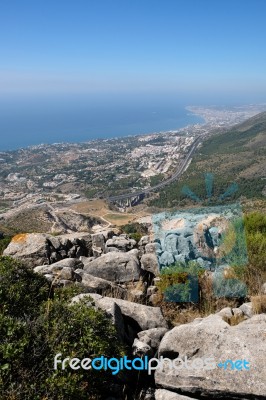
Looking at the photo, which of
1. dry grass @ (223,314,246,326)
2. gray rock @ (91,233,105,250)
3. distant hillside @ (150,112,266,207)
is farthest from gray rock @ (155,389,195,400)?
distant hillside @ (150,112,266,207)

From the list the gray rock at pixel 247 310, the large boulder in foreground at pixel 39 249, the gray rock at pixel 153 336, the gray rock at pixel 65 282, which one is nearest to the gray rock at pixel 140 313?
the gray rock at pixel 153 336

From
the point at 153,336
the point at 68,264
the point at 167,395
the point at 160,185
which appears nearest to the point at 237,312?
the point at 153,336

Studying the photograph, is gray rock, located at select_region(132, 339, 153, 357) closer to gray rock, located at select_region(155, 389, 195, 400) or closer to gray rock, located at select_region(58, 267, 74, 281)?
gray rock, located at select_region(155, 389, 195, 400)

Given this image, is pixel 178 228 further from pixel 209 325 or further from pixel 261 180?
pixel 261 180

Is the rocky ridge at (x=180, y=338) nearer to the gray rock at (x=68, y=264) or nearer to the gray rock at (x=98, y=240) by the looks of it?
the gray rock at (x=68, y=264)

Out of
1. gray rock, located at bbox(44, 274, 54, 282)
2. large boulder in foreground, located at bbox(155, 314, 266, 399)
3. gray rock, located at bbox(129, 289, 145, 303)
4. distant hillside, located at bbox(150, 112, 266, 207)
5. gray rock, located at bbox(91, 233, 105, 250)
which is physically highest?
large boulder in foreground, located at bbox(155, 314, 266, 399)

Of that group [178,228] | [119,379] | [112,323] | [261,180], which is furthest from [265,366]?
[261,180]
